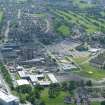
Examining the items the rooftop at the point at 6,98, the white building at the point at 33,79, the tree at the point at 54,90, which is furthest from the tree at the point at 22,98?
the white building at the point at 33,79

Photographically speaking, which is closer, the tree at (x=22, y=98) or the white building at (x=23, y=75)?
the tree at (x=22, y=98)

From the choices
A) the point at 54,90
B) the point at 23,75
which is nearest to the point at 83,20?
the point at 23,75

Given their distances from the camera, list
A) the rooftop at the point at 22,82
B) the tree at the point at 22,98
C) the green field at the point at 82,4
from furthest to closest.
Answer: the green field at the point at 82,4
the rooftop at the point at 22,82
the tree at the point at 22,98

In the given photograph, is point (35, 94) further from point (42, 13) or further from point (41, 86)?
point (42, 13)

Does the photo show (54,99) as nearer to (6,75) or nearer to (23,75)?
(23,75)

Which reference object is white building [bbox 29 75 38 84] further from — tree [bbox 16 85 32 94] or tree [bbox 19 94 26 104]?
tree [bbox 19 94 26 104]

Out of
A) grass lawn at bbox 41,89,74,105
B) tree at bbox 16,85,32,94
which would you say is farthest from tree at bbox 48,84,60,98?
tree at bbox 16,85,32,94

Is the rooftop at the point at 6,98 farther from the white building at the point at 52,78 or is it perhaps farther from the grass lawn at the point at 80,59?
the grass lawn at the point at 80,59

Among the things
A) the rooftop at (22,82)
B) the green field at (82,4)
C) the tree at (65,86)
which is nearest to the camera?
the tree at (65,86)

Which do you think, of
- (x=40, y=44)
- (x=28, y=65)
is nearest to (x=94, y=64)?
(x=28, y=65)
